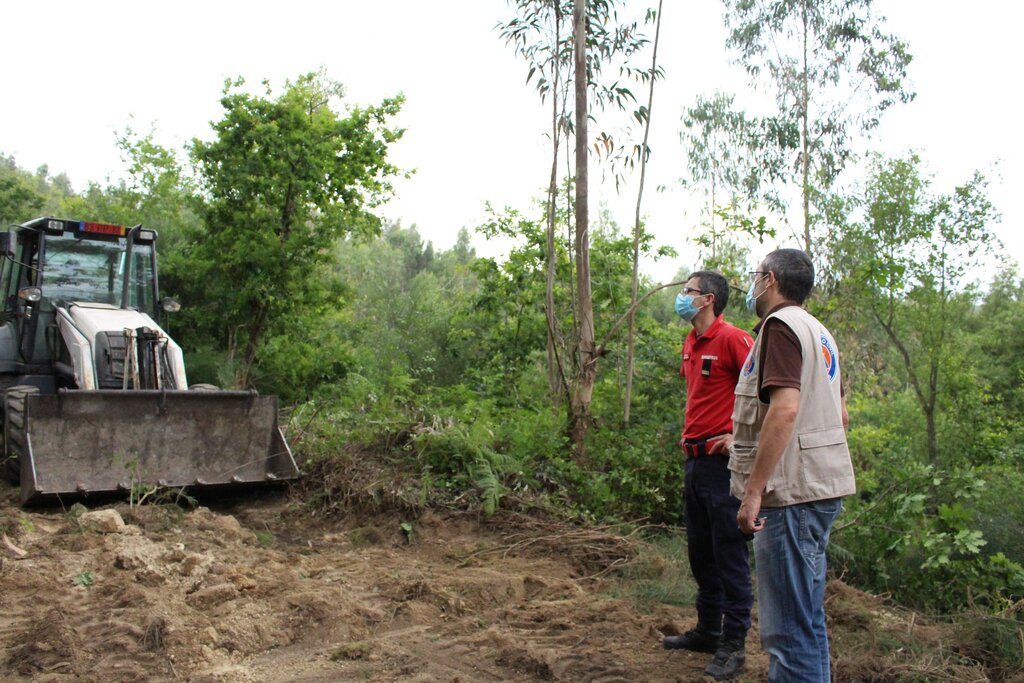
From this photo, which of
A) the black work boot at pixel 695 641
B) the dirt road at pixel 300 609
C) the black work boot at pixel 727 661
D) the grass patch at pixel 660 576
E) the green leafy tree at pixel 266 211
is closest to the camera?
the black work boot at pixel 727 661

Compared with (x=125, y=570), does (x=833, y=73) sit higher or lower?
higher

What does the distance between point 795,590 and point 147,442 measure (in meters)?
6.70

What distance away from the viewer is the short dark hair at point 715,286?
4707mm

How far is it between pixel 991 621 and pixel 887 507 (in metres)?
1.70

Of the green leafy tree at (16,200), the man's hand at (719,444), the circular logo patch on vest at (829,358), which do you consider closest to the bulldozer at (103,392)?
the man's hand at (719,444)

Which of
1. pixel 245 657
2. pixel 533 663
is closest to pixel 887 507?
pixel 533 663

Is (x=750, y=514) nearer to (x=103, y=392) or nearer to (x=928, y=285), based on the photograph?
(x=103, y=392)

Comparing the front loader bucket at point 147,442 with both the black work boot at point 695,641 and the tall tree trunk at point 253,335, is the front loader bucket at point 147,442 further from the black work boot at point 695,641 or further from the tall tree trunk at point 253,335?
the tall tree trunk at point 253,335

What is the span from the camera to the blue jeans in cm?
315

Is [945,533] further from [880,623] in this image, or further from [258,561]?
[258,561]

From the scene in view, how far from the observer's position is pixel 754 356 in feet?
11.2

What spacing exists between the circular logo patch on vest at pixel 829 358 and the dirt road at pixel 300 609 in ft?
5.91

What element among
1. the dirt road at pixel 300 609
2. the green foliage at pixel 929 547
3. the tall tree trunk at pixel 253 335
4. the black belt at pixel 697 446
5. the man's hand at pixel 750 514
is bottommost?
the dirt road at pixel 300 609

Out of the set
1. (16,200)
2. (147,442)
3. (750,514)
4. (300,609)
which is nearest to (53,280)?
(147,442)
